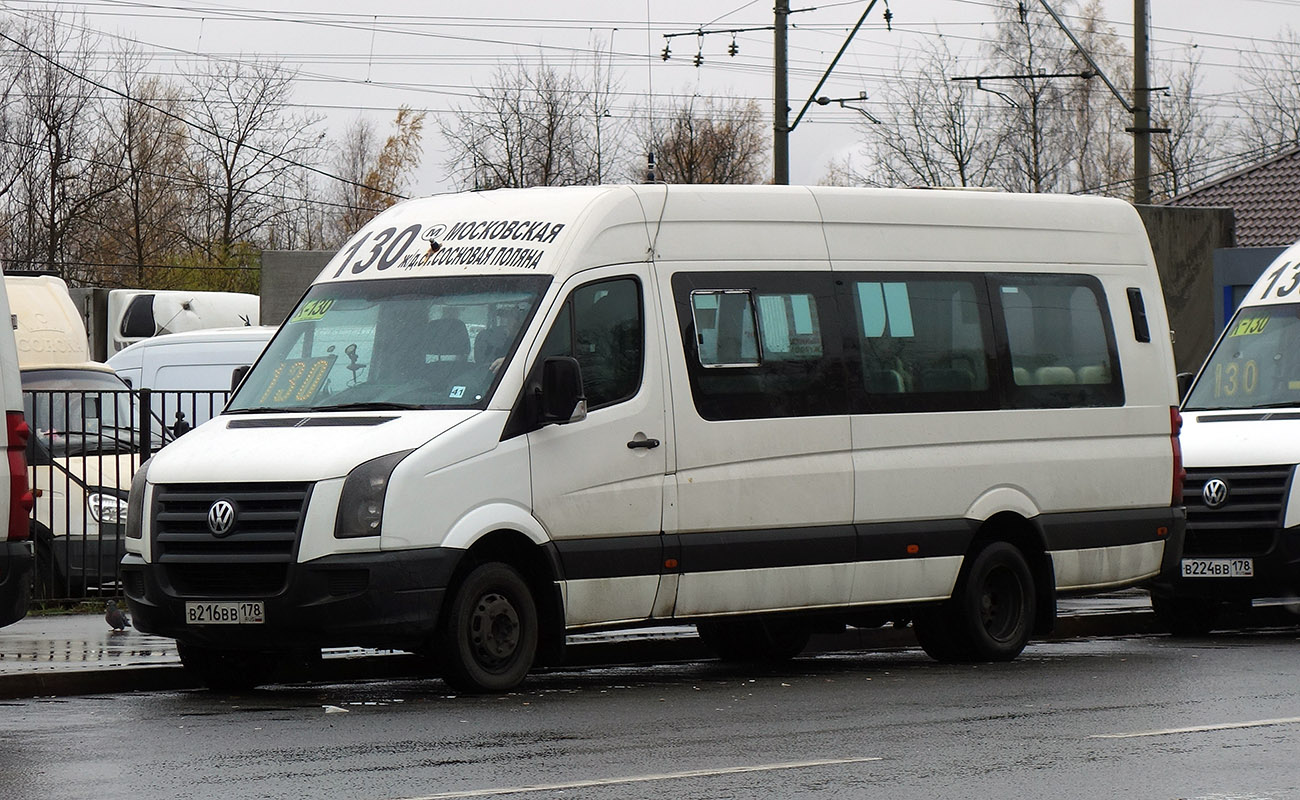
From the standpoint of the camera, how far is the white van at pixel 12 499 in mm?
9758

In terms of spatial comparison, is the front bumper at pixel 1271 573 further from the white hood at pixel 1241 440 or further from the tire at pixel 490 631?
the tire at pixel 490 631

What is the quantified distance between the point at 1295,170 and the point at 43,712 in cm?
2585

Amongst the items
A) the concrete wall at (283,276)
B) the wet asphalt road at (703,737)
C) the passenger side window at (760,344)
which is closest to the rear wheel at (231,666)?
the wet asphalt road at (703,737)

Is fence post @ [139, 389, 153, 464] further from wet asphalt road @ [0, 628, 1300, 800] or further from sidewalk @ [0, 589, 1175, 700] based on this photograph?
wet asphalt road @ [0, 628, 1300, 800]

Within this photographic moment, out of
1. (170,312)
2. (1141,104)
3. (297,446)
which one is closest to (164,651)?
(297,446)

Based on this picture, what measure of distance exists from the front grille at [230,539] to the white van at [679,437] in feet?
0.05

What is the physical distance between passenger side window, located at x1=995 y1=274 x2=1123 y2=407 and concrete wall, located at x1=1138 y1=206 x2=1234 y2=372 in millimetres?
15641

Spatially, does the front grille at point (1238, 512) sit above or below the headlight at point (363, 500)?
below

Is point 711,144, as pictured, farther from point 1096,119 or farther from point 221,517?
point 221,517

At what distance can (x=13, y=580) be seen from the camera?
32.0ft

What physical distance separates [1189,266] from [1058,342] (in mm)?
16576

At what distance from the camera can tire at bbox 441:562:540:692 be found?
35.6ft

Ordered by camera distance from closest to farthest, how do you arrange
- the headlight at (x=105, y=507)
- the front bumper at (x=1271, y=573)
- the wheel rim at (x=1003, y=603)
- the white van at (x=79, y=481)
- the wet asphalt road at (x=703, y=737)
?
the wet asphalt road at (x=703, y=737), the wheel rim at (x=1003, y=603), the front bumper at (x=1271, y=573), the white van at (x=79, y=481), the headlight at (x=105, y=507)

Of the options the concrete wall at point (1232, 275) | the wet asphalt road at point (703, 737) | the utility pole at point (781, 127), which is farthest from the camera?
the utility pole at point (781, 127)
